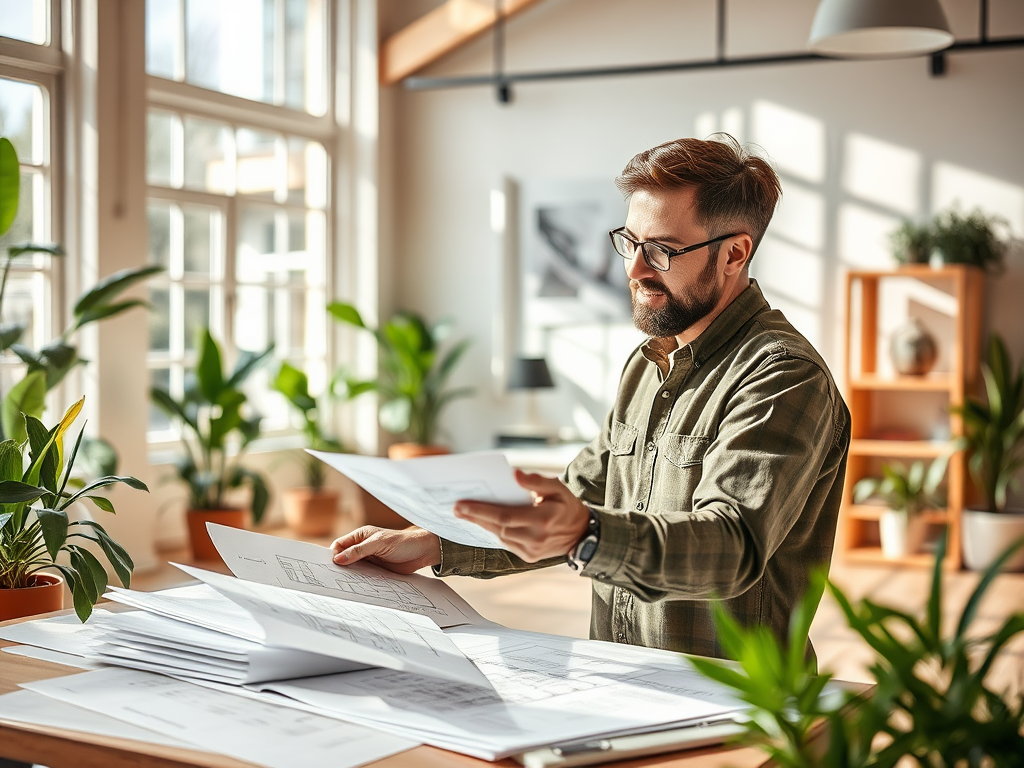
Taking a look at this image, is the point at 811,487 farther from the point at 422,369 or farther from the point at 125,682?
the point at 422,369

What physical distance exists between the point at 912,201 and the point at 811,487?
5.36 m

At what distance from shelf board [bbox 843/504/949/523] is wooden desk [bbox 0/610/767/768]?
544 cm

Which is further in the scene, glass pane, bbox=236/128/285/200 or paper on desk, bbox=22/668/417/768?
glass pane, bbox=236/128/285/200

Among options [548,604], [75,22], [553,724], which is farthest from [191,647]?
[75,22]

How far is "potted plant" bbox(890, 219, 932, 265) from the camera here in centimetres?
603

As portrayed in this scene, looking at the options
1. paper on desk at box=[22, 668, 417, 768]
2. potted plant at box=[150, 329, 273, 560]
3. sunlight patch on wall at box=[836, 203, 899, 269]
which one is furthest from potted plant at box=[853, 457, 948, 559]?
paper on desk at box=[22, 668, 417, 768]

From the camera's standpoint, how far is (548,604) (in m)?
5.02

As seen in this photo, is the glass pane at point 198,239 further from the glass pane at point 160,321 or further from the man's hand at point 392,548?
the man's hand at point 392,548

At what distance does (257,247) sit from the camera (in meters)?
6.83

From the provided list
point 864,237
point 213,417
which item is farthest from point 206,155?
point 864,237

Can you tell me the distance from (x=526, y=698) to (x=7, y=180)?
3018mm

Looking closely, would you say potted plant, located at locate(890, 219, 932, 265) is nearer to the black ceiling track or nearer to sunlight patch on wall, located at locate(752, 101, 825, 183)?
sunlight patch on wall, located at locate(752, 101, 825, 183)

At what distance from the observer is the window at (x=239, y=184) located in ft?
20.1

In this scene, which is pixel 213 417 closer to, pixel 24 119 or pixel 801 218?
pixel 24 119
